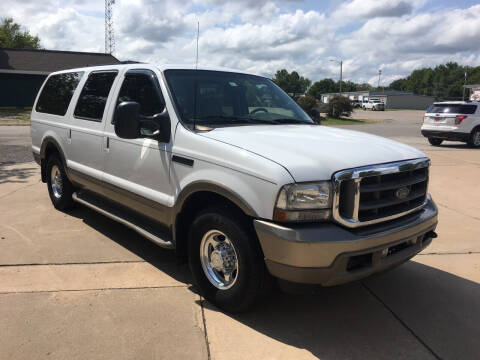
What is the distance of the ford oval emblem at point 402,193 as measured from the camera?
325 centimetres

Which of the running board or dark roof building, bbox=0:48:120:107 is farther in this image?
dark roof building, bbox=0:48:120:107

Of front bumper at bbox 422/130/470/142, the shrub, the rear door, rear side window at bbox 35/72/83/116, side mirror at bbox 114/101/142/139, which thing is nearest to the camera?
side mirror at bbox 114/101/142/139

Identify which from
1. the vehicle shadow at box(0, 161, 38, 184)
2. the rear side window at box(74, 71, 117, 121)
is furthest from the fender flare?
the vehicle shadow at box(0, 161, 38, 184)

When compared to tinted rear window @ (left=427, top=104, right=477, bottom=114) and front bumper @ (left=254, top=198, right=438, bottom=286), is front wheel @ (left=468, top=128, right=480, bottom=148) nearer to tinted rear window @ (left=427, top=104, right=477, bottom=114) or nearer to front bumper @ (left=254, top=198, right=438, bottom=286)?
tinted rear window @ (left=427, top=104, right=477, bottom=114)

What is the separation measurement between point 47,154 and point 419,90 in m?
142

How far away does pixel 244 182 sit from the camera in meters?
3.03

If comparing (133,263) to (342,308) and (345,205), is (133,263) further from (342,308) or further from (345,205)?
(345,205)

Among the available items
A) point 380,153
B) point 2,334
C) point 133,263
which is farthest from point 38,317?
point 380,153

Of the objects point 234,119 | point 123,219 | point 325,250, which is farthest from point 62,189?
point 325,250

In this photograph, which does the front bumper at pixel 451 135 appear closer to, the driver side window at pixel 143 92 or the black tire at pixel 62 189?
the black tire at pixel 62 189

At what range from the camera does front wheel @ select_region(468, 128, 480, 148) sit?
15.7 m

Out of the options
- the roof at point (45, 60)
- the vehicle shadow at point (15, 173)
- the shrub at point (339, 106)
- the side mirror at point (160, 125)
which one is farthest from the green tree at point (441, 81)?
the side mirror at point (160, 125)

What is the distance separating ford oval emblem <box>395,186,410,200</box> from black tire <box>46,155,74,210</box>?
4.21m

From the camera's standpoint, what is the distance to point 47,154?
6156 millimetres
